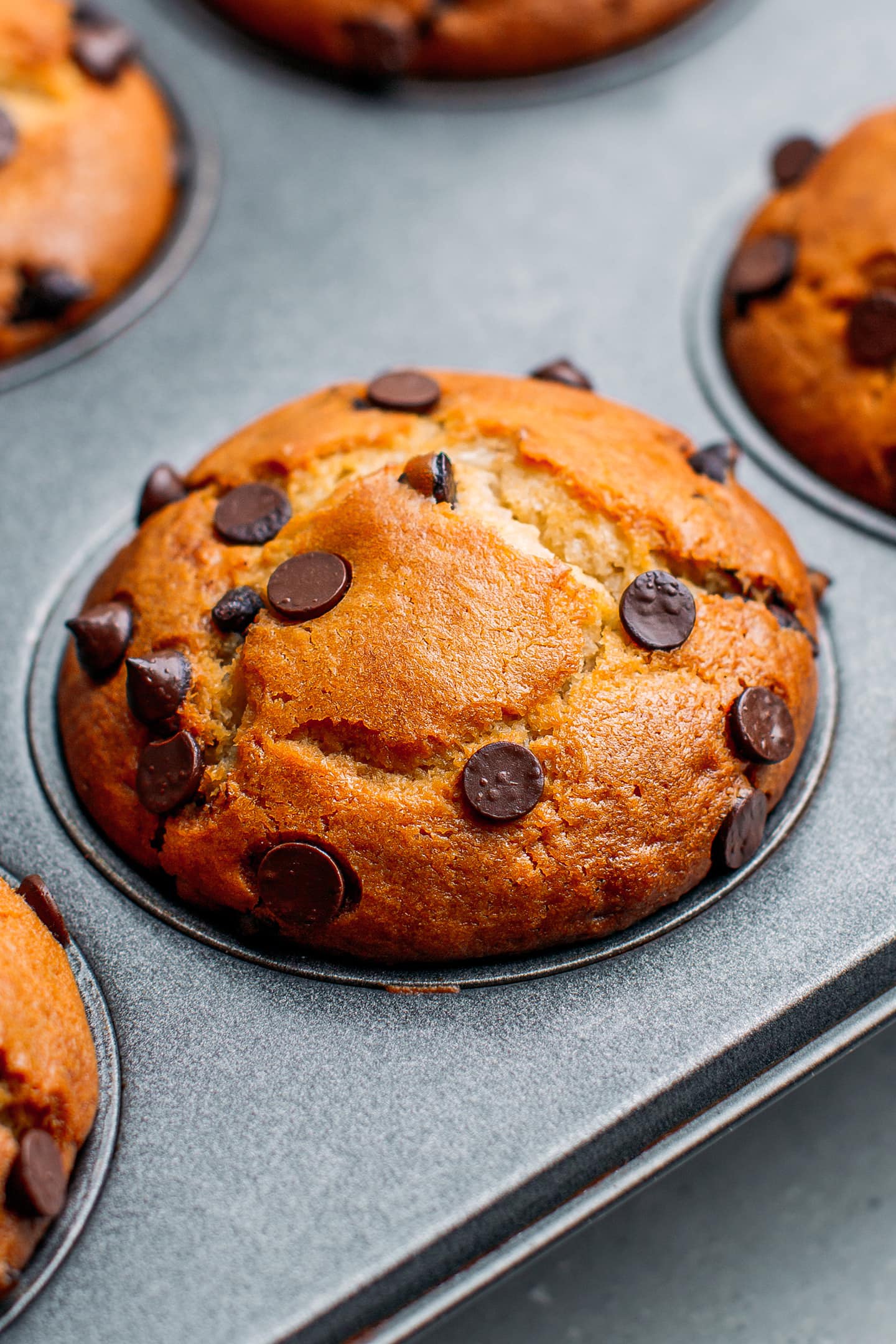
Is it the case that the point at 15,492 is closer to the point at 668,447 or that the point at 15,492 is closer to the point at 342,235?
the point at 342,235

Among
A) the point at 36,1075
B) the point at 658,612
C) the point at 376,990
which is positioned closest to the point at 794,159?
the point at 658,612

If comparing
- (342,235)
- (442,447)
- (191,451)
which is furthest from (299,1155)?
(342,235)

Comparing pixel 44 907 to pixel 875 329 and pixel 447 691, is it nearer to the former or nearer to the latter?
pixel 447 691

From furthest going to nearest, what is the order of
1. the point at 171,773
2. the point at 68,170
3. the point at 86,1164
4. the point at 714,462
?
the point at 68,170 < the point at 714,462 < the point at 171,773 < the point at 86,1164

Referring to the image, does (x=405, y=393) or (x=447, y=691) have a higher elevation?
(x=405, y=393)

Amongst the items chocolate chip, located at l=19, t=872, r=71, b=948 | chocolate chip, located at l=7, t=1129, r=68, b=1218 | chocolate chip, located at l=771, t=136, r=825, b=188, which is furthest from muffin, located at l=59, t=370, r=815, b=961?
chocolate chip, located at l=771, t=136, r=825, b=188

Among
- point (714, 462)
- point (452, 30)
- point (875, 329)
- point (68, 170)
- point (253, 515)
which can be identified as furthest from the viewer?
point (452, 30)
